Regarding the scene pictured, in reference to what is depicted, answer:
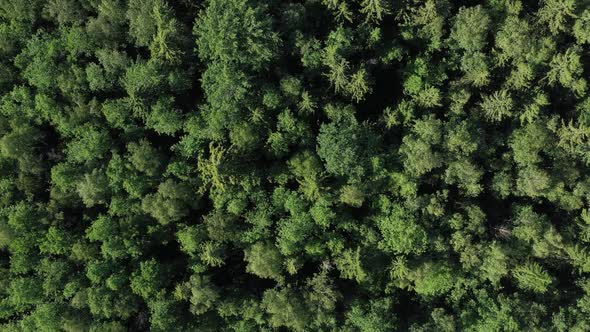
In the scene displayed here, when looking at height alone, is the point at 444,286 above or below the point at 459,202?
below

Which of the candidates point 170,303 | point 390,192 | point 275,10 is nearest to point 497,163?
point 390,192

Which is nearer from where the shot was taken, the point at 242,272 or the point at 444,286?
the point at 444,286

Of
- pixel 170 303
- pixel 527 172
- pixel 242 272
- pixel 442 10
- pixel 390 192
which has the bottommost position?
pixel 170 303

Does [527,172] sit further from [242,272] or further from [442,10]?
[242,272]

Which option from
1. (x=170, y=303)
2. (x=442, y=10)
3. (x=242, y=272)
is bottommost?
(x=170, y=303)

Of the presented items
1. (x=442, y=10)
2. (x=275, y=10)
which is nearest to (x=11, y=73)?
(x=275, y=10)

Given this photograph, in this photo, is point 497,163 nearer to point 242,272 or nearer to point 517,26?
point 517,26
